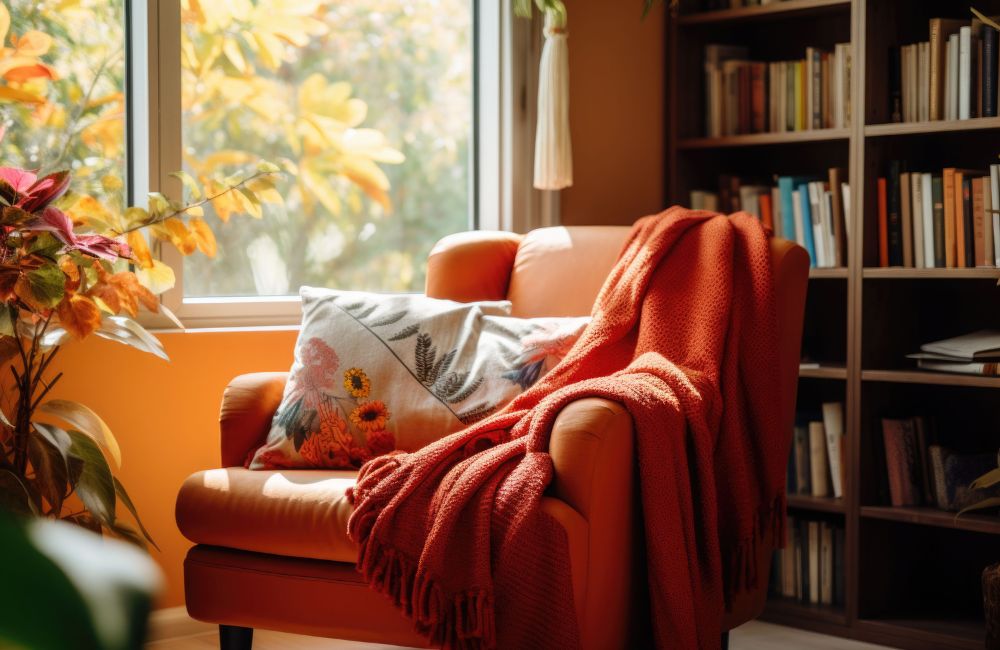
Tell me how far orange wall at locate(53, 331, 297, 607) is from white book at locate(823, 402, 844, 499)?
4.73ft

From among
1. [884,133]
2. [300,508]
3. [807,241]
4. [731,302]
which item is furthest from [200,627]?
[884,133]

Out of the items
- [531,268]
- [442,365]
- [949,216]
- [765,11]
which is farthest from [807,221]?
[442,365]

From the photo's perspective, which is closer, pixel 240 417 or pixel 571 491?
pixel 571 491

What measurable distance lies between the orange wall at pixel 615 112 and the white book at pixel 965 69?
2.92 ft

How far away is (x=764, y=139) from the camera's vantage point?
9.51 feet

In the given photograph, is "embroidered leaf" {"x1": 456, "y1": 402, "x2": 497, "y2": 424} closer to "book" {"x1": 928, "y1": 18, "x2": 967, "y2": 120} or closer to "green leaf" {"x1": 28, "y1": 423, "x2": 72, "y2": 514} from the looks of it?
"green leaf" {"x1": 28, "y1": 423, "x2": 72, "y2": 514}

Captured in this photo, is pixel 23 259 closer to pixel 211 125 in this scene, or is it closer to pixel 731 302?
pixel 211 125

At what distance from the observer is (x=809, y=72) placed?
9.34ft

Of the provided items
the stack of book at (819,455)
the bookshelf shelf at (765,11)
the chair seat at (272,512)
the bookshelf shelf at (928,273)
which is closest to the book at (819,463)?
the stack of book at (819,455)

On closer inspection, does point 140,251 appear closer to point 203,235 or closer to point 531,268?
point 203,235

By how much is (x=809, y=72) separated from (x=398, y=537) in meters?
1.85

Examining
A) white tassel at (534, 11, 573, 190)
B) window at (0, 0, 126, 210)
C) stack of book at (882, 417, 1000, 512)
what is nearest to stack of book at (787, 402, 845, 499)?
stack of book at (882, 417, 1000, 512)

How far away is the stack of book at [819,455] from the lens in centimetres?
272

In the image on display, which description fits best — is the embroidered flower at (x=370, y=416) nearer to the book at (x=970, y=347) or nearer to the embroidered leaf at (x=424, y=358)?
the embroidered leaf at (x=424, y=358)
